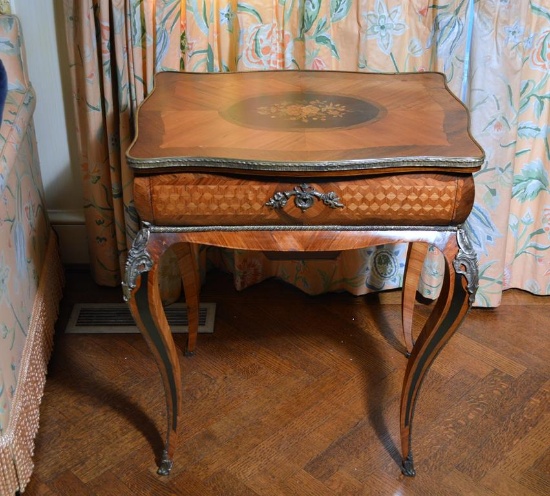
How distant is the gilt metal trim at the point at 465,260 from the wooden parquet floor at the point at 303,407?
45cm

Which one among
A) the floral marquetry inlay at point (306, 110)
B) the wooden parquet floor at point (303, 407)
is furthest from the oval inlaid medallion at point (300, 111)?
the wooden parquet floor at point (303, 407)

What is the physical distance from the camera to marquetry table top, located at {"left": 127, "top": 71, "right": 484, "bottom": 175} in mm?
1142

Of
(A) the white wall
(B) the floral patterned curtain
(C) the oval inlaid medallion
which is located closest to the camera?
(C) the oval inlaid medallion

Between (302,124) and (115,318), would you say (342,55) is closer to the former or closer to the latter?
(302,124)

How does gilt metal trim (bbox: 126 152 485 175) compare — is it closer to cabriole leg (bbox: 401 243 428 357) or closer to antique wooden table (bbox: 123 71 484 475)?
antique wooden table (bbox: 123 71 484 475)

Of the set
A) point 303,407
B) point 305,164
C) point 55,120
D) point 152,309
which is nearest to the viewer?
point 305,164

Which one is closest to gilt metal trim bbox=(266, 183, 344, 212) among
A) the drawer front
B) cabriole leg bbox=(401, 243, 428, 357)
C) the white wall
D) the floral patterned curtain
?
the drawer front

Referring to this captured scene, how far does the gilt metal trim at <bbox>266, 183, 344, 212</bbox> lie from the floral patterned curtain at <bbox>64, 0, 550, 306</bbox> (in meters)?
0.63

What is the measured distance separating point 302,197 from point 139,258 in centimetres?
28

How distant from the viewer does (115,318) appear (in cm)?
187

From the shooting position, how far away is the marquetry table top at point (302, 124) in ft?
3.75

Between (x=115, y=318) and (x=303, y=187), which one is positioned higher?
(x=303, y=187)

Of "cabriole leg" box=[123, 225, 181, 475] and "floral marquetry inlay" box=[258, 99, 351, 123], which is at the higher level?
"floral marquetry inlay" box=[258, 99, 351, 123]

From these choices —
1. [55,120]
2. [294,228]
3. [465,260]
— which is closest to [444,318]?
[465,260]
